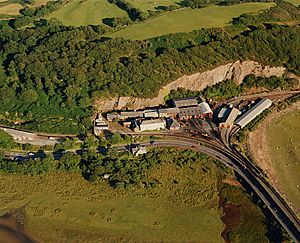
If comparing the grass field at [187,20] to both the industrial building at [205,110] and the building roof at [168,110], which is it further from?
the industrial building at [205,110]

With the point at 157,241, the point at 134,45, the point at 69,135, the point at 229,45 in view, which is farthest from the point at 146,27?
the point at 157,241

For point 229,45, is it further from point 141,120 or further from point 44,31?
point 44,31

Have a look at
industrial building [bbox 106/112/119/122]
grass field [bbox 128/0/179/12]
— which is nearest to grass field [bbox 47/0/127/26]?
grass field [bbox 128/0/179/12]

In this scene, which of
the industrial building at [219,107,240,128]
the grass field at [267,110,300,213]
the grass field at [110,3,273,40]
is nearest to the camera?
the grass field at [267,110,300,213]

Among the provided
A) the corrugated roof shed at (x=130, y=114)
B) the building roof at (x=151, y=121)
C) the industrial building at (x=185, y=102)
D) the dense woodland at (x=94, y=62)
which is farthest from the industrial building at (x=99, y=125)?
the industrial building at (x=185, y=102)

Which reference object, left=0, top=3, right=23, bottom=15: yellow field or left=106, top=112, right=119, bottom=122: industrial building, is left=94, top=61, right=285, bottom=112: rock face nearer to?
left=106, top=112, right=119, bottom=122: industrial building

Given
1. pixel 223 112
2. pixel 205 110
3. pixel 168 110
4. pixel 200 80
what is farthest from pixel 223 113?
pixel 168 110
